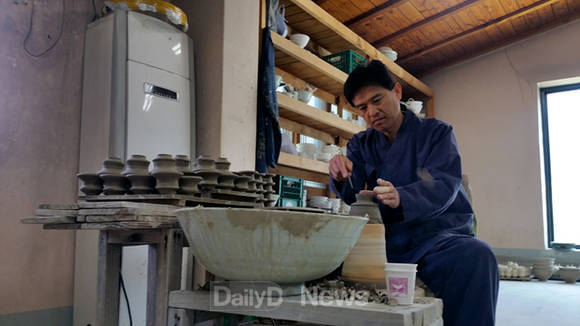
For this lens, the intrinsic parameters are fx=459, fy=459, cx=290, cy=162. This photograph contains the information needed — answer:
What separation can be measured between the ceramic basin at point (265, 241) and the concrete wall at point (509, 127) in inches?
223

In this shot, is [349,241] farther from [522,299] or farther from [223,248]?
[522,299]

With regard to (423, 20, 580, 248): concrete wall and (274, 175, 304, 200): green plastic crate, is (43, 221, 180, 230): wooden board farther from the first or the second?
(423, 20, 580, 248): concrete wall

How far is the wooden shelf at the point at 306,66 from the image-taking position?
3.76m

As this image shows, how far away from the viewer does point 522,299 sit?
408 centimetres

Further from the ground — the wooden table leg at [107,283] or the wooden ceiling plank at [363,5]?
the wooden ceiling plank at [363,5]

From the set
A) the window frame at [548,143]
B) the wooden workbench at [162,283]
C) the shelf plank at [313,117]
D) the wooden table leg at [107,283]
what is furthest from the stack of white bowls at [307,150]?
the window frame at [548,143]

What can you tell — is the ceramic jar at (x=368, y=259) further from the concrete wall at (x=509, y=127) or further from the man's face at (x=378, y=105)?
the concrete wall at (x=509, y=127)

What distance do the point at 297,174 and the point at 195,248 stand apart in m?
3.50

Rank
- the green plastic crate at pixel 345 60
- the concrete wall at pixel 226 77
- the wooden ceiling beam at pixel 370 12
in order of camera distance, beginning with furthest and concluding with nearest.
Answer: the wooden ceiling beam at pixel 370 12, the green plastic crate at pixel 345 60, the concrete wall at pixel 226 77

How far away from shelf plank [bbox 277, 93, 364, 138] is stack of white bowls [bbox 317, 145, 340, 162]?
0.74 feet

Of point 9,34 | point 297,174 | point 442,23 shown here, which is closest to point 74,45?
point 9,34

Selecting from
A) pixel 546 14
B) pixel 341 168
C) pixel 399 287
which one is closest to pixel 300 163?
pixel 341 168

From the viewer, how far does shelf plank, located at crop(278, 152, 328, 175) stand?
12.3 ft

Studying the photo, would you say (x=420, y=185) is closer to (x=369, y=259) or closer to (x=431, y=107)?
(x=369, y=259)
